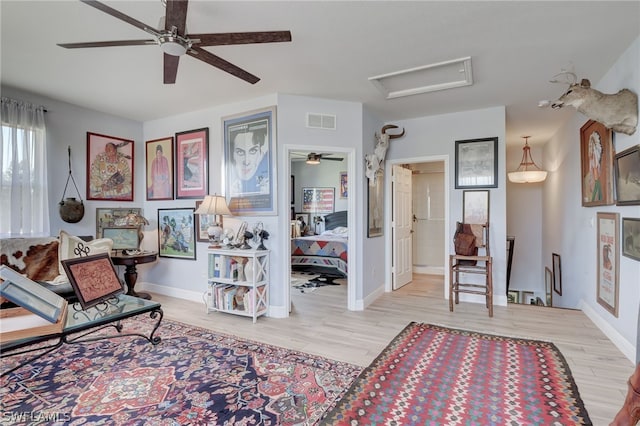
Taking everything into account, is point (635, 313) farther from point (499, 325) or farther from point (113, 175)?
point (113, 175)

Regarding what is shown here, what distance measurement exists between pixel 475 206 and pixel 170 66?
3.95 metres

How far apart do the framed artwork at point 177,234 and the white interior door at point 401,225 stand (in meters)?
3.06

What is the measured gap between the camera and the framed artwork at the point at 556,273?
16.7ft

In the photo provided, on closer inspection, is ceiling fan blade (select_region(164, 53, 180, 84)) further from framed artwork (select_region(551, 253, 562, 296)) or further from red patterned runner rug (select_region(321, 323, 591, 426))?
framed artwork (select_region(551, 253, 562, 296))

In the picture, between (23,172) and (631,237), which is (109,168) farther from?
(631,237)

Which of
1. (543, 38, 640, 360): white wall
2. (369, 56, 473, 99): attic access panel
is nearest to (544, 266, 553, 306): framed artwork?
(543, 38, 640, 360): white wall

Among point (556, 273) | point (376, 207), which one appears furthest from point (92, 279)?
point (556, 273)

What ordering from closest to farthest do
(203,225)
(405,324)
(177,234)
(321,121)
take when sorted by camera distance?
(405,324) < (321,121) < (203,225) < (177,234)

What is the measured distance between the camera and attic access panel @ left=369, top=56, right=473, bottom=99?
3.05 metres

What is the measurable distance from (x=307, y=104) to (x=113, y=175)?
313 cm

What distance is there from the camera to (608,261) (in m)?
3.18

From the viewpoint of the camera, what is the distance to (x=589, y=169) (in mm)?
3623

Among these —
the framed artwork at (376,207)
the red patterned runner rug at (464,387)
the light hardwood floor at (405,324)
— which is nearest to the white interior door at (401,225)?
the framed artwork at (376,207)

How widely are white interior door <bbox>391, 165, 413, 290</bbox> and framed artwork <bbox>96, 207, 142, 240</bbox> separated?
4093 mm
